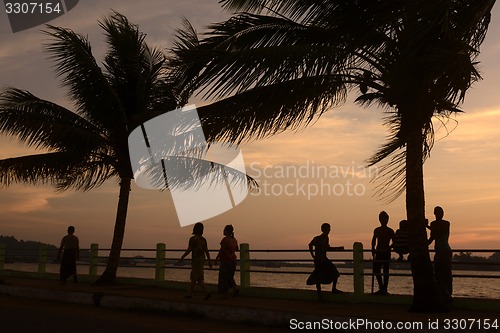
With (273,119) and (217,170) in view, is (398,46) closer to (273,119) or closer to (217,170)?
(273,119)

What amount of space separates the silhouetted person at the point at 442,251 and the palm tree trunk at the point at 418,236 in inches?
33.2

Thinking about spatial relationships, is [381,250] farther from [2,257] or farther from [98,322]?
[2,257]

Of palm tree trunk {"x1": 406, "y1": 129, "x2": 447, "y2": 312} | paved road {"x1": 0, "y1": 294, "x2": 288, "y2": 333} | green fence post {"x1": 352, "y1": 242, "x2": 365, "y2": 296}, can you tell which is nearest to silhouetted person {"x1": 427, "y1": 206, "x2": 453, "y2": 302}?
palm tree trunk {"x1": 406, "y1": 129, "x2": 447, "y2": 312}

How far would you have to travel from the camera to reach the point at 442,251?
39.3 feet

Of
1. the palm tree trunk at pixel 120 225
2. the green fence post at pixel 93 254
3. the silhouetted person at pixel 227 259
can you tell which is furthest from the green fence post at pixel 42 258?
the silhouetted person at pixel 227 259

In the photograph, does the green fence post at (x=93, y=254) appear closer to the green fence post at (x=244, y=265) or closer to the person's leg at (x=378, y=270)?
the green fence post at (x=244, y=265)

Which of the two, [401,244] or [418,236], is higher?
[418,236]

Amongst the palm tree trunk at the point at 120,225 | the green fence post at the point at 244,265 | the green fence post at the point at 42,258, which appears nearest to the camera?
the green fence post at the point at 244,265

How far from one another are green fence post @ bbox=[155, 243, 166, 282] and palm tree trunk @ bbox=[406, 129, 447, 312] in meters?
8.88

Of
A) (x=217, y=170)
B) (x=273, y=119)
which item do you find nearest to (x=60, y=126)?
(x=217, y=170)

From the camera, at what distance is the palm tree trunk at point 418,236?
1109 centimetres

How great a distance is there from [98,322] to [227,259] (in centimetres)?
426

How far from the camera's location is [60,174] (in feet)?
65.7

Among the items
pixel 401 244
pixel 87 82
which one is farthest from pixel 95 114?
pixel 401 244
